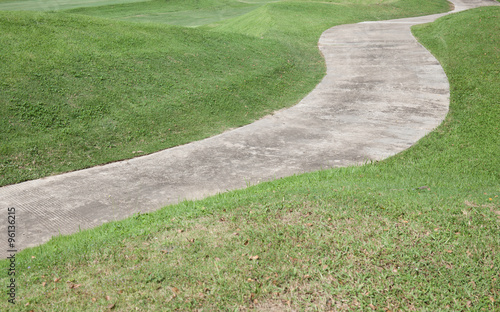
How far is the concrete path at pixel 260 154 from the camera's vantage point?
6363mm

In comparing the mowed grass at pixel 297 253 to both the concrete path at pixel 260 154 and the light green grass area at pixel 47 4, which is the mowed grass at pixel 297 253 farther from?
the light green grass area at pixel 47 4

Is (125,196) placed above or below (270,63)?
below

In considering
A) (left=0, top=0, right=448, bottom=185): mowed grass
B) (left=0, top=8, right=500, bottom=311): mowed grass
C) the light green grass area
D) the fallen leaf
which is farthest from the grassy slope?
the fallen leaf

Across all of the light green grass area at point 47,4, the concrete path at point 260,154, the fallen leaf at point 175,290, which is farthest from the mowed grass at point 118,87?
the light green grass area at point 47,4

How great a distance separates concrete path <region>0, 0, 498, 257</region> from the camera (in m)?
6.36

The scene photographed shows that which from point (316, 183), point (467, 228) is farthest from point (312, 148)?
point (467, 228)

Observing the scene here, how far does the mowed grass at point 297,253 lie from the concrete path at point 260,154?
0.60m

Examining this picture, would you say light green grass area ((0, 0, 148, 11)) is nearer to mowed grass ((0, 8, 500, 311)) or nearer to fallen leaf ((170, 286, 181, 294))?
mowed grass ((0, 8, 500, 311))

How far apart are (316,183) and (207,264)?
106 inches

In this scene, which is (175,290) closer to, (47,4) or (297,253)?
(297,253)

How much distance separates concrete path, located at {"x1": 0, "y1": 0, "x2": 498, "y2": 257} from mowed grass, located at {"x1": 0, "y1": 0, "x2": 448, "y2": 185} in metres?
0.67

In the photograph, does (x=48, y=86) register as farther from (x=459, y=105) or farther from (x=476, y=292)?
(x=459, y=105)

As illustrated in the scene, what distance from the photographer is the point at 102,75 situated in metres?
10.7

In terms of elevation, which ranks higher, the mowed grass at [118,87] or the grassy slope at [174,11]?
the grassy slope at [174,11]
